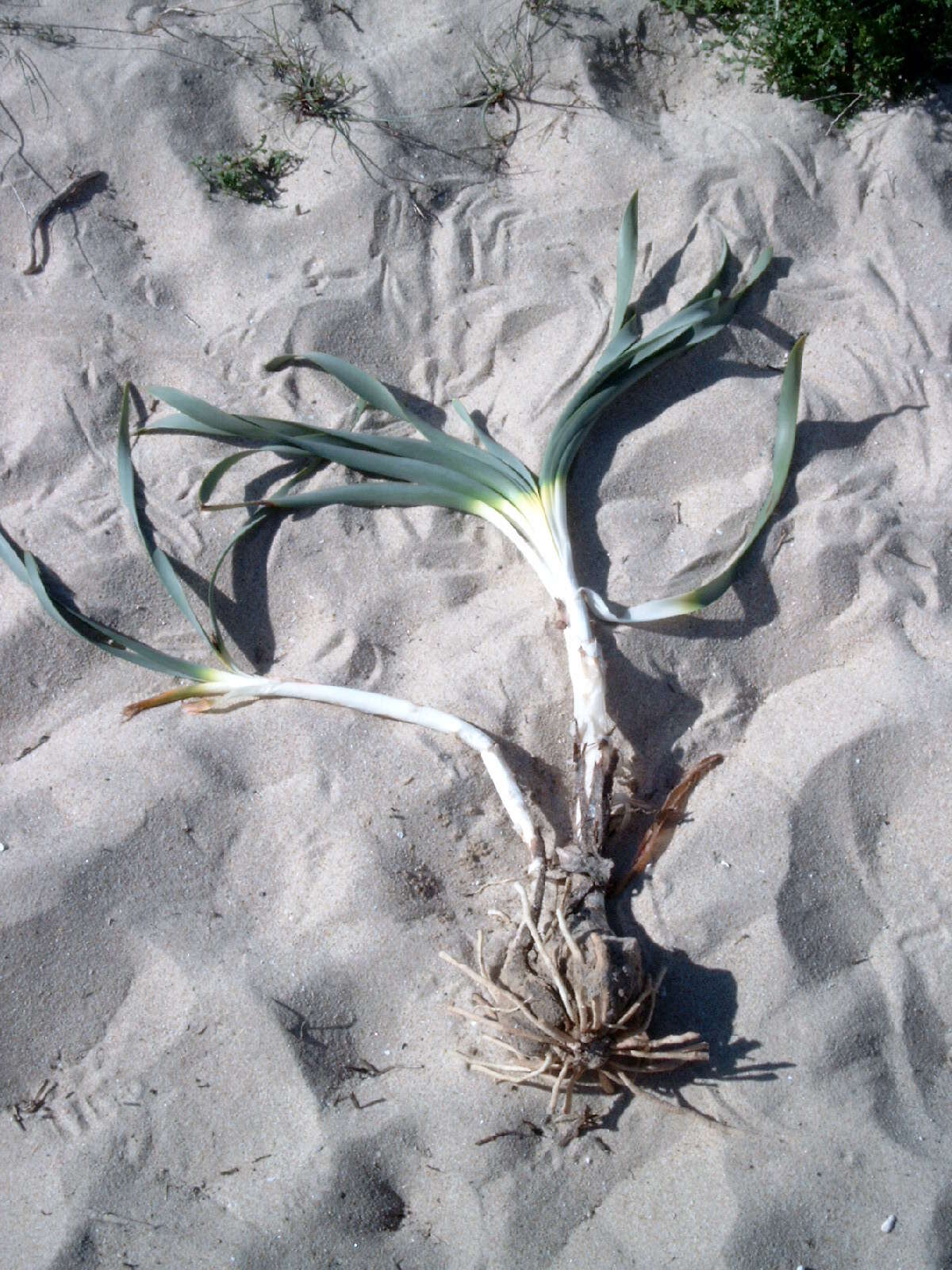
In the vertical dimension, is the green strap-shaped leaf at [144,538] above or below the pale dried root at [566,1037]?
above

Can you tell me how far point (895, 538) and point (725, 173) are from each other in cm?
106

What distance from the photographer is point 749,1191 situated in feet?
5.24

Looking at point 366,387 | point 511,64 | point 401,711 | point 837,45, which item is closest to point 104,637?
point 401,711

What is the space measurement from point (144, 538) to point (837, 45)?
2066 millimetres

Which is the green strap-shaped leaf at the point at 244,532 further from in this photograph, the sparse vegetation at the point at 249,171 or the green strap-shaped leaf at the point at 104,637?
the sparse vegetation at the point at 249,171

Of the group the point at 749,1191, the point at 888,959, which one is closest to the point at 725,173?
the point at 888,959

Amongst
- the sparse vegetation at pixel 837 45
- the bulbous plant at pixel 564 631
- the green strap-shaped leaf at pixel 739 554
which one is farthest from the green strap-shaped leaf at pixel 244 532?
the sparse vegetation at pixel 837 45

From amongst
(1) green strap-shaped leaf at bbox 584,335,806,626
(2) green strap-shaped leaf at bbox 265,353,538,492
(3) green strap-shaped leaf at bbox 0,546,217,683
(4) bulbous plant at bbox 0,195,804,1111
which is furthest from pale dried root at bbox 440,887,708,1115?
(2) green strap-shaped leaf at bbox 265,353,538,492

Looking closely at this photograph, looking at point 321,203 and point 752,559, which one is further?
point 321,203

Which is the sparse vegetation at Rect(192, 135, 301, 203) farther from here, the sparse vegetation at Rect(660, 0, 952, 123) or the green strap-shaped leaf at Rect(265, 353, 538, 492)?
the sparse vegetation at Rect(660, 0, 952, 123)

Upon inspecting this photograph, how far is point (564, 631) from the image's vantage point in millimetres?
1987

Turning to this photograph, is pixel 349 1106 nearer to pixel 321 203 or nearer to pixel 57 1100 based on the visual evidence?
pixel 57 1100

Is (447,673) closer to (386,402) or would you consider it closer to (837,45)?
(386,402)

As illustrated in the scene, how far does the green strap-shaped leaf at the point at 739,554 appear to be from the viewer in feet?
6.38
